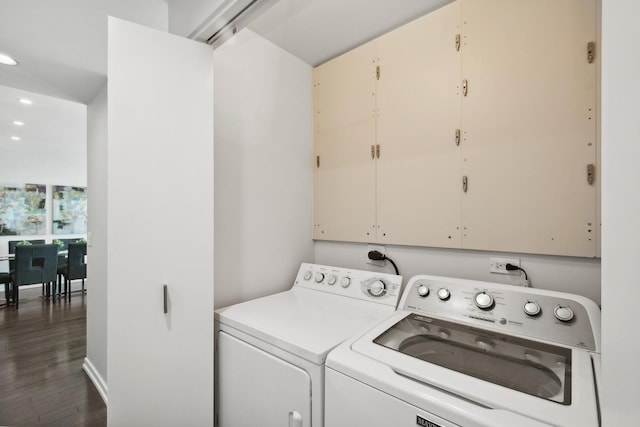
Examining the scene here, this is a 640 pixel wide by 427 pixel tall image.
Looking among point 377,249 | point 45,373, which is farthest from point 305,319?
point 45,373

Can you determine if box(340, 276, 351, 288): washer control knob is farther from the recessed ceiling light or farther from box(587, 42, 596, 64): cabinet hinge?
the recessed ceiling light

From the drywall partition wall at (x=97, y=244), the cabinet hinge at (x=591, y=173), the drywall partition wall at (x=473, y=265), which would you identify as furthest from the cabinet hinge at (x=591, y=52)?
the drywall partition wall at (x=97, y=244)

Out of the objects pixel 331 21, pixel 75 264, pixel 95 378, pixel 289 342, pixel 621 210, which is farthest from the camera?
pixel 75 264

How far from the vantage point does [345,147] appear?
1918 mm

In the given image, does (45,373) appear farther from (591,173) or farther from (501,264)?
(591,173)

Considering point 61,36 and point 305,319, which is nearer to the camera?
point 305,319

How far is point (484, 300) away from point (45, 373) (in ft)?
11.0

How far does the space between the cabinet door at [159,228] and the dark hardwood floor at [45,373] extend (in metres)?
1.13

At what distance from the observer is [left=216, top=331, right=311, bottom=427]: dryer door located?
1021mm

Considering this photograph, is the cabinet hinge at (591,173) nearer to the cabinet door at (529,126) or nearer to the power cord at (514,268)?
the cabinet door at (529,126)

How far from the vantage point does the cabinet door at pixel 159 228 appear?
112 centimetres

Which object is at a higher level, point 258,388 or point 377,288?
point 377,288

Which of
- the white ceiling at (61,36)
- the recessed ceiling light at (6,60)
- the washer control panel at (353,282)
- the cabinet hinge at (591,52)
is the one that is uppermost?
the white ceiling at (61,36)

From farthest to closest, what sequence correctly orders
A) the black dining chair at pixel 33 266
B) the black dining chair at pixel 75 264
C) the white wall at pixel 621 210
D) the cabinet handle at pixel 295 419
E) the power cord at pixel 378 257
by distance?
1. the black dining chair at pixel 75 264
2. the black dining chair at pixel 33 266
3. the power cord at pixel 378 257
4. the cabinet handle at pixel 295 419
5. the white wall at pixel 621 210
